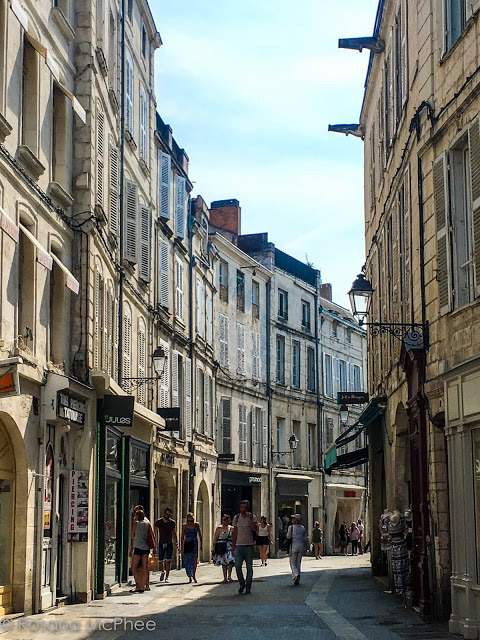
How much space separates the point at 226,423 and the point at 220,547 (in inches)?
573

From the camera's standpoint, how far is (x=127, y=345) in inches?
801

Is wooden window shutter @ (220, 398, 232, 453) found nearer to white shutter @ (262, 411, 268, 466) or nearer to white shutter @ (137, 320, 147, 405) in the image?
white shutter @ (262, 411, 268, 466)

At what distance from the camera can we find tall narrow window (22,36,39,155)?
13656 mm

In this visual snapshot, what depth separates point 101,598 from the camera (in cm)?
1614

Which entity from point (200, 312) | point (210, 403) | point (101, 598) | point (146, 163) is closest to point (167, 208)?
point (146, 163)

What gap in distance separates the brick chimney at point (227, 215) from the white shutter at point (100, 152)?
84.2 ft

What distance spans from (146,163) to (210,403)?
1107cm

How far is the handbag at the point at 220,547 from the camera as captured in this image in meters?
20.8

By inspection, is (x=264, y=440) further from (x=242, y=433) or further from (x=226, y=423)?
(x=226, y=423)

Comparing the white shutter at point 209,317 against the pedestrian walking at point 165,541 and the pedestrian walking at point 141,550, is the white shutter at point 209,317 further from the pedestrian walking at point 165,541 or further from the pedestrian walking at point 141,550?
the pedestrian walking at point 141,550

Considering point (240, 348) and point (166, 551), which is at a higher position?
point (240, 348)

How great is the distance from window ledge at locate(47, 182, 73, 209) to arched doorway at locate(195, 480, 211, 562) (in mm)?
16749

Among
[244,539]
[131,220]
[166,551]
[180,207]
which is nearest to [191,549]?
[166,551]

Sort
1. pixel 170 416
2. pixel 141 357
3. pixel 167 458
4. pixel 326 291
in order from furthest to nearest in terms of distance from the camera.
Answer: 1. pixel 326 291
2. pixel 167 458
3. pixel 170 416
4. pixel 141 357
